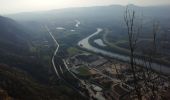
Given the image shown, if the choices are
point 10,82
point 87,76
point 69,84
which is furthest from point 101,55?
point 10,82

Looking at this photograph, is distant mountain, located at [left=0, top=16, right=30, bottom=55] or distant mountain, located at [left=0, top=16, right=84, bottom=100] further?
distant mountain, located at [left=0, top=16, right=30, bottom=55]

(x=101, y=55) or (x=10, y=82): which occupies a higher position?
(x=10, y=82)

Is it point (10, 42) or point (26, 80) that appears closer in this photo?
point (26, 80)

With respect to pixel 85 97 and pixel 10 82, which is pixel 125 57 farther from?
pixel 10 82

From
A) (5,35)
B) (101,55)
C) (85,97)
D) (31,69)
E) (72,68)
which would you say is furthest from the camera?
(5,35)

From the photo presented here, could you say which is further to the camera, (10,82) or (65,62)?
(65,62)

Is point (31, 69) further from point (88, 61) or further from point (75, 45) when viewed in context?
point (75, 45)

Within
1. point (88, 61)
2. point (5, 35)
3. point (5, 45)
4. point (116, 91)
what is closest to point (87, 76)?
point (116, 91)

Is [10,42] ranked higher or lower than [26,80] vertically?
lower

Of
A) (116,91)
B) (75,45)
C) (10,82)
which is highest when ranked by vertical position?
(10,82)

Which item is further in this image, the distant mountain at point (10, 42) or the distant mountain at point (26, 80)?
the distant mountain at point (10, 42)

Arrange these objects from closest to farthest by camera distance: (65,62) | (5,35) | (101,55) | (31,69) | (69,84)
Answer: (69,84) → (31,69) → (65,62) → (101,55) → (5,35)
